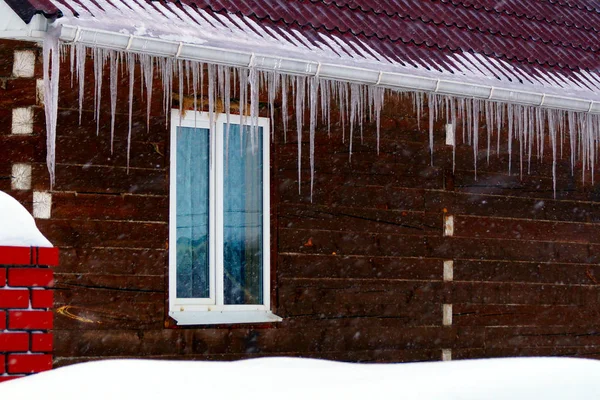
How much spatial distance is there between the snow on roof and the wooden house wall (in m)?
0.61

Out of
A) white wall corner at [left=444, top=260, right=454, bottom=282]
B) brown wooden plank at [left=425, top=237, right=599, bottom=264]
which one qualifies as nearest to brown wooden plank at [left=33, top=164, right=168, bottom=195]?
brown wooden plank at [left=425, top=237, right=599, bottom=264]

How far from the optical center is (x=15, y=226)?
4.09 m

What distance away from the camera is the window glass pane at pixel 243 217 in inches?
295

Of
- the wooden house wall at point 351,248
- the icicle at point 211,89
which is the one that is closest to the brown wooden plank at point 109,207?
the wooden house wall at point 351,248

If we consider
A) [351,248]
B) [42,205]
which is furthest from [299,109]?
[42,205]

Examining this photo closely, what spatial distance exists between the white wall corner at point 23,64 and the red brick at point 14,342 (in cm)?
316

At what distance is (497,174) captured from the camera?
8.70m

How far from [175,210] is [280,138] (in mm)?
996

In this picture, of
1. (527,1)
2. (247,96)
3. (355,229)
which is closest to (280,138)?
(247,96)

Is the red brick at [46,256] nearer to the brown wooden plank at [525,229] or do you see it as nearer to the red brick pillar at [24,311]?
the red brick pillar at [24,311]

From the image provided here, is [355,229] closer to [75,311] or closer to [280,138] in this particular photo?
[280,138]

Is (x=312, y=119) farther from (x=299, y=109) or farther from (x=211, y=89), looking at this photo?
(x=211, y=89)

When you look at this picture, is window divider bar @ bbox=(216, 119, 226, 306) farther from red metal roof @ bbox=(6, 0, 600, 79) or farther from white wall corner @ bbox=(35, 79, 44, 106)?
white wall corner @ bbox=(35, 79, 44, 106)

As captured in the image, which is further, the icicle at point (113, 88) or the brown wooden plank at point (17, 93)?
the brown wooden plank at point (17, 93)
